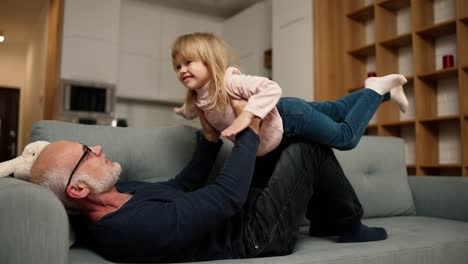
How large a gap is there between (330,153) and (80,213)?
832mm

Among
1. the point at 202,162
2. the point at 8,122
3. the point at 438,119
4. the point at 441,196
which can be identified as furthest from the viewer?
the point at 8,122

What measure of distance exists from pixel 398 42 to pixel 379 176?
1.70m

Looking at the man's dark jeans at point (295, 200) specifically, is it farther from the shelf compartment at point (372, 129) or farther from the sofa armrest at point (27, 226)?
the shelf compartment at point (372, 129)

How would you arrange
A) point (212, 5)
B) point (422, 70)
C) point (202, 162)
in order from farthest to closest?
point (212, 5) < point (422, 70) < point (202, 162)

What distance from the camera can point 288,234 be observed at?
120 cm

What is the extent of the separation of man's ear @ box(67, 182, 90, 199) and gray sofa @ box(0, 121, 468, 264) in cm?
15

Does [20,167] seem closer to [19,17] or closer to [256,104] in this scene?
[256,104]

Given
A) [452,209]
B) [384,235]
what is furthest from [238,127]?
[452,209]

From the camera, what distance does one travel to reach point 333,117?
5.28 ft

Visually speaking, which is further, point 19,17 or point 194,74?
point 19,17

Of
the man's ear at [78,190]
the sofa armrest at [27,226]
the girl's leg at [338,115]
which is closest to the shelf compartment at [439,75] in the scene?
the girl's leg at [338,115]

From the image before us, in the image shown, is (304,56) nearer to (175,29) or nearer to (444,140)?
(444,140)

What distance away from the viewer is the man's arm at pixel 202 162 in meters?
1.45

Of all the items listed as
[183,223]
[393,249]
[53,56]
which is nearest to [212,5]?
[53,56]
